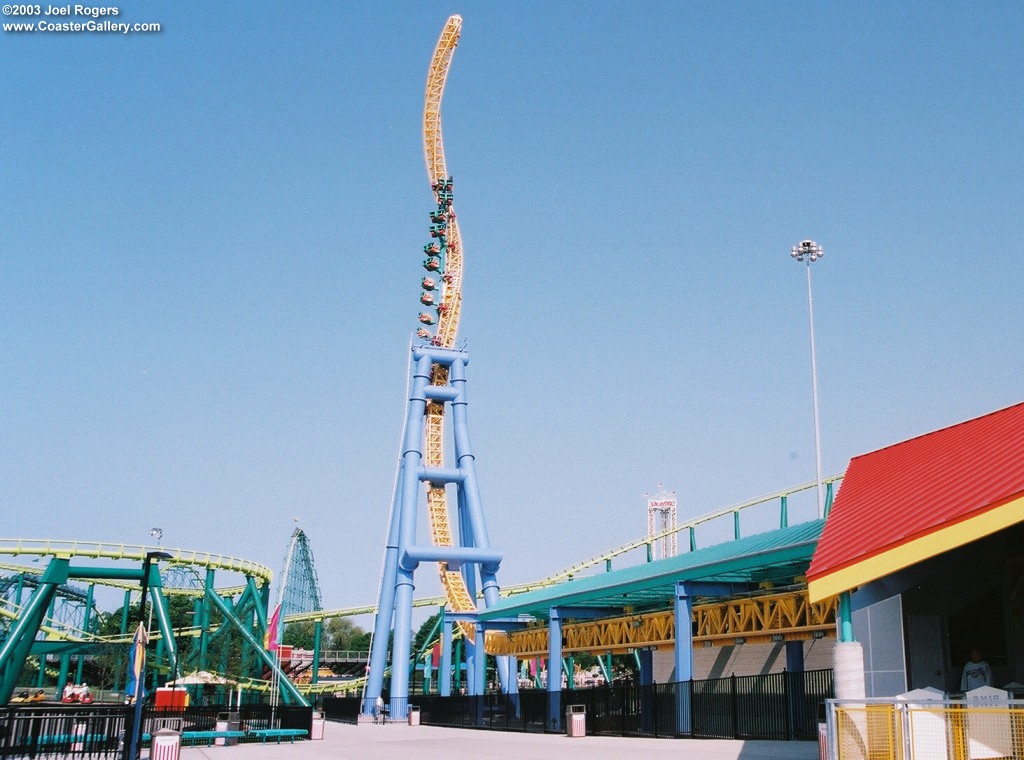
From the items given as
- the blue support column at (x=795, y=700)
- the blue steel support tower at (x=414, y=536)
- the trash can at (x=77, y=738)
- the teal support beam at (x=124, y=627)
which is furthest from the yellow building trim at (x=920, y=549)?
the teal support beam at (x=124, y=627)

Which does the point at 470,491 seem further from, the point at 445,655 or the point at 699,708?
the point at 699,708

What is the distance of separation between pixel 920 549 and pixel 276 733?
79.9 ft

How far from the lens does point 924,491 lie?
675 inches

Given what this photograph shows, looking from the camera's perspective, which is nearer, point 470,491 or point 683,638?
point 683,638

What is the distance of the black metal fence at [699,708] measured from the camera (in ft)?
76.3

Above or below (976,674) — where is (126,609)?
above

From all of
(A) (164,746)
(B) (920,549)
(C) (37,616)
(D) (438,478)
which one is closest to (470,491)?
(D) (438,478)

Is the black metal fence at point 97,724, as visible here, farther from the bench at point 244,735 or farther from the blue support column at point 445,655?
the blue support column at point 445,655

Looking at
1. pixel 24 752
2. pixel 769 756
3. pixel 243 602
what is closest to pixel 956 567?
pixel 769 756

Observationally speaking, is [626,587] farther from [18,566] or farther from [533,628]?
[18,566]

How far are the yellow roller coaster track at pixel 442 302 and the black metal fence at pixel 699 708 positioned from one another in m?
17.4

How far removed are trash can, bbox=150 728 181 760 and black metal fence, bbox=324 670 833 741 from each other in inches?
497

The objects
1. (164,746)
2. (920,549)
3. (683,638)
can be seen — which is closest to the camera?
(920,549)

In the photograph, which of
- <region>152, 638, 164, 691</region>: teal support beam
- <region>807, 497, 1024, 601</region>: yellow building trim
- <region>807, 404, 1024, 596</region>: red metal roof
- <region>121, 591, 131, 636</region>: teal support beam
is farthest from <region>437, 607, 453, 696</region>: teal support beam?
<region>807, 497, 1024, 601</region>: yellow building trim
